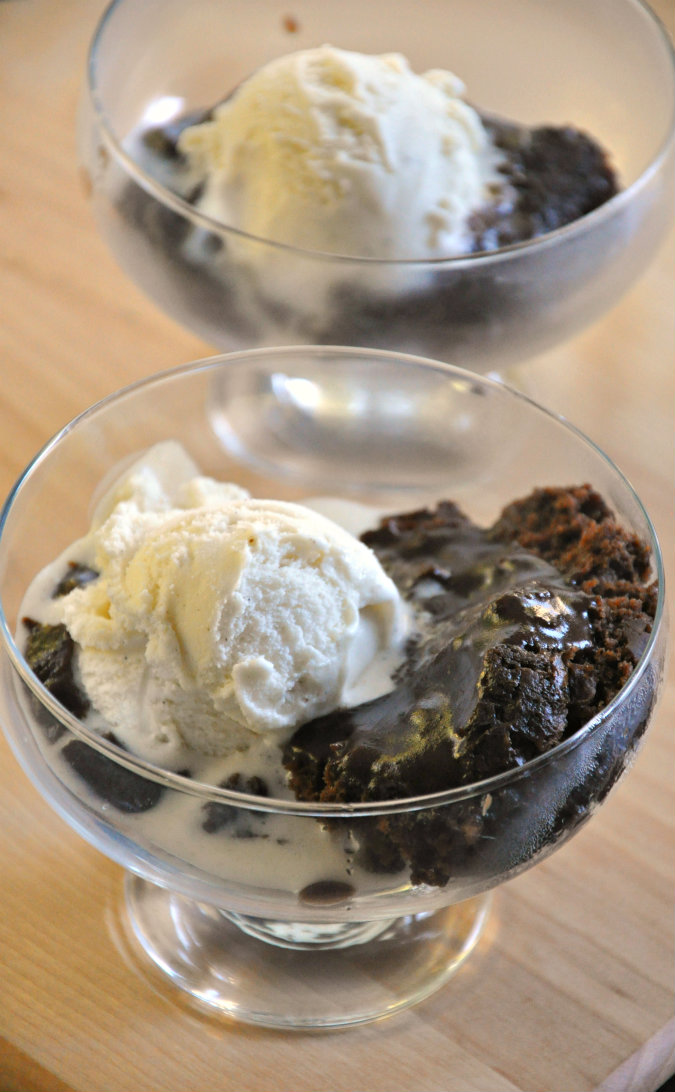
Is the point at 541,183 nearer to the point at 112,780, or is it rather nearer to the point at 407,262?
the point at 407,262

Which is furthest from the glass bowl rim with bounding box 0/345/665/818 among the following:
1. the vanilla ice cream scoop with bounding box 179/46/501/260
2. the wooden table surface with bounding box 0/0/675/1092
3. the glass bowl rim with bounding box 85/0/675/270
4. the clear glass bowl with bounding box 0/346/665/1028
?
the vanilla ice cream scoop with bounding box 179/46/501/260

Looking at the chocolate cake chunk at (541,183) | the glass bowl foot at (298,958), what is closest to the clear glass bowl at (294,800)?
the glass bowl foot at (298,958)

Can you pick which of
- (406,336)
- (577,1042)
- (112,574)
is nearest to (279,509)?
(112,574)

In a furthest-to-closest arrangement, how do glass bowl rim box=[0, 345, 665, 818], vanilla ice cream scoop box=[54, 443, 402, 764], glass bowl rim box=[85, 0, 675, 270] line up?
glass bowl rim box=[85, 0, 675, 270], vanilla ice cream scoop box=[54, 443, 402, 764], glass bowl rim box=[0, 345, 665, 818]

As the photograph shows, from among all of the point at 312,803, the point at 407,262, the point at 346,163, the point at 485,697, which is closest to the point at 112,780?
the point at 312,803

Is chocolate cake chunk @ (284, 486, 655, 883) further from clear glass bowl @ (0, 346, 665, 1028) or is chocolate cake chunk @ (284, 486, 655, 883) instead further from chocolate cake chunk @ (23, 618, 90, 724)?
chocolate cake chunk @ (23, 618, 90, 724)
